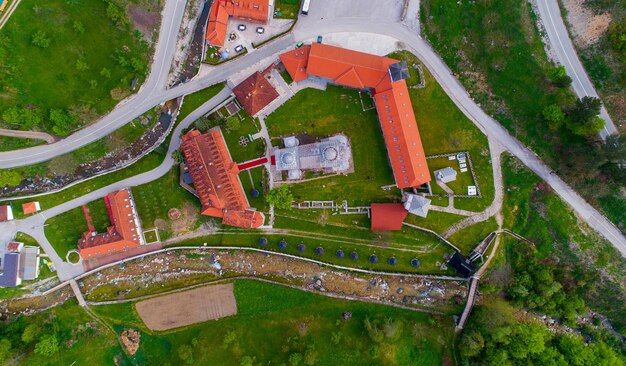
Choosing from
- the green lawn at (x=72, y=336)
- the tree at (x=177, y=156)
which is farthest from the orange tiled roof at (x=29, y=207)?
the tree at (x=177, y=156)

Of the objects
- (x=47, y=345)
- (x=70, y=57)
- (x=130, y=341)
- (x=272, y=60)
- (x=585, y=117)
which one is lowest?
(x=130, y=341)

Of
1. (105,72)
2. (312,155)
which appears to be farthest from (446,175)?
(105,72)

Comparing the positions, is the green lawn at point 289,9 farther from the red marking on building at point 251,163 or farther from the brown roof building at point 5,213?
the brown roof building at point 5,213

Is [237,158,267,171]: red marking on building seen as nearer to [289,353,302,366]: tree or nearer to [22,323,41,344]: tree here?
[289,353,302,366]: tree

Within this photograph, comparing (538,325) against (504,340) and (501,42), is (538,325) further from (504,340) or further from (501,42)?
(501,42)

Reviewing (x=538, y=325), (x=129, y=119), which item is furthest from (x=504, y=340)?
(x=129, y=119)

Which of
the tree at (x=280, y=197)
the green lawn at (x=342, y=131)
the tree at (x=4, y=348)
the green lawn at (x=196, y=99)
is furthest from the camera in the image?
the green lawn at (x=196, y=99)

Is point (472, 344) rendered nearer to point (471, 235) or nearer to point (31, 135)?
point (471, 235)
